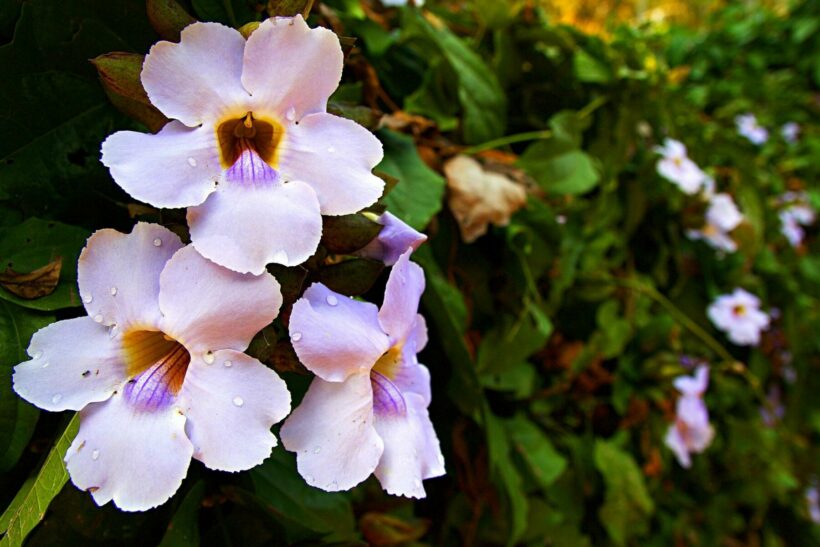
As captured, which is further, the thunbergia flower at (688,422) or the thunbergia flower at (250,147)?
the thunbergia flower at (688,422)

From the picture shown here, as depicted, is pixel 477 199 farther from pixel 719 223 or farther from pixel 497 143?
pixel 719 223

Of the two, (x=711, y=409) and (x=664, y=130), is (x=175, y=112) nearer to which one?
(x=664, y=130)

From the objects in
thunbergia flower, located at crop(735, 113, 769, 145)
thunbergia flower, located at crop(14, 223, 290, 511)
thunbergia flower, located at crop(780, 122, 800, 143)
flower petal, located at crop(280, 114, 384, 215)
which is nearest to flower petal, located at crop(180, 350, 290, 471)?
thunbergia flower, located at crop(14, 223, 290, 511)

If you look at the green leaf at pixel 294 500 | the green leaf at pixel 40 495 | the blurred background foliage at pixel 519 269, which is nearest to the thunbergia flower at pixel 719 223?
the blurred background foliage at pixel 519 269

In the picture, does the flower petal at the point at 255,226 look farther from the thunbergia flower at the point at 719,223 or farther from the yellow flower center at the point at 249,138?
the thunbergia flower at the point at 719,223

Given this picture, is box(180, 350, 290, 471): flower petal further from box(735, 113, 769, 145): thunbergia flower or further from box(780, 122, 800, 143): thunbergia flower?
box(780, 122, 800, 143): thunbergia flower

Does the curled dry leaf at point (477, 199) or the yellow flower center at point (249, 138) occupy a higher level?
the yellow flower center at point (249, 138)

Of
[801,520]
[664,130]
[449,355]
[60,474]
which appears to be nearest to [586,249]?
[664,130]
